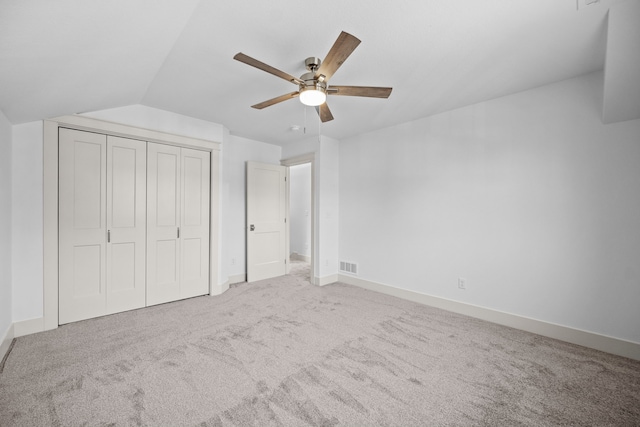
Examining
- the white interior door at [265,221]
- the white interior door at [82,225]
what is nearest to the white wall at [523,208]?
the white interior door at [265,221]

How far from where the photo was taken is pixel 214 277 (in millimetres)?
3939

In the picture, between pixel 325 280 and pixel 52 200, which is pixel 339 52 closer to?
pixel 52 200

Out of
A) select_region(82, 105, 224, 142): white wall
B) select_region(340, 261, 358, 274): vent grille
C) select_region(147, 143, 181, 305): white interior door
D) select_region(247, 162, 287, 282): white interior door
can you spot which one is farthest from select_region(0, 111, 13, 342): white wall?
select_region(340, 261, 358, 274): vent grille

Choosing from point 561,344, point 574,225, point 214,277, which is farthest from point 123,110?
point 561,344

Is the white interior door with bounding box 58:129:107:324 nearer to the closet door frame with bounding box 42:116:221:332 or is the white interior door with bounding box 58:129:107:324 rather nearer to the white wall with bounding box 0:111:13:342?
the closet door frame with bounding box 42:116:221:332

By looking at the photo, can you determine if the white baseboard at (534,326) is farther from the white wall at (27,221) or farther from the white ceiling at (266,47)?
the white wall at (27,221)

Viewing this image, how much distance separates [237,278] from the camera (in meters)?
4.58

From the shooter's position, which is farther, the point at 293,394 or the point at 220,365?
the point at 220,365

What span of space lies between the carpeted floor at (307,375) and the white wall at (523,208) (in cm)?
46

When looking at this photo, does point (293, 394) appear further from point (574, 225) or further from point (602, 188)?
point (602, 188)

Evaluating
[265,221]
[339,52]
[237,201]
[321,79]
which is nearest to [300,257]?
[265,221]

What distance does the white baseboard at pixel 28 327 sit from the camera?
2568 millimetres

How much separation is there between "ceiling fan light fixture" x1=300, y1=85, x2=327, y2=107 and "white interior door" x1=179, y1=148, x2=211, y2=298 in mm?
2346

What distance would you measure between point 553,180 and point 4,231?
17.2ft
